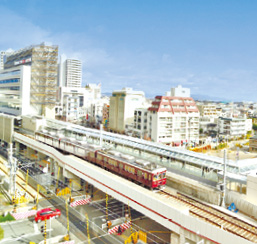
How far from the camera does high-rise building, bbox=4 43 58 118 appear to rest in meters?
43.0

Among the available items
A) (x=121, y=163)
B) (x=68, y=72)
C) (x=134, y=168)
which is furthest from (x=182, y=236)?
(x=68, y=72)

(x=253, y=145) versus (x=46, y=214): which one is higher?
(x=253, y=145)

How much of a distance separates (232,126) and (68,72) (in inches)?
3454

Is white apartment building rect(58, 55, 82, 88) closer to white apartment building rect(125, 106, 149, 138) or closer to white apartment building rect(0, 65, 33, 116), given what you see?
white apartment building rect(0, 65, 33, 116)

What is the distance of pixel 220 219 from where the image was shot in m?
12.6

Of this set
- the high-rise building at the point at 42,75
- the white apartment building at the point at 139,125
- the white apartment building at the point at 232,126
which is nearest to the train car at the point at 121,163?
the high-rise building at the point at 42,75

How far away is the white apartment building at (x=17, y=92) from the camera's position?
42.0m

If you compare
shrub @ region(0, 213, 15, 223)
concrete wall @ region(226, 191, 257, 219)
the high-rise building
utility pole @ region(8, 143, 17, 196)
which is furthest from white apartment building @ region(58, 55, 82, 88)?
concrete wall @ region(226, 191, 257, 219)

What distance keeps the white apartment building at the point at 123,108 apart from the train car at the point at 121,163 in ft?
96.7

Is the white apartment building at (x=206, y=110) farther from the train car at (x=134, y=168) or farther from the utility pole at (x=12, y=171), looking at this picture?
the utility pole at (x=12, y=171)

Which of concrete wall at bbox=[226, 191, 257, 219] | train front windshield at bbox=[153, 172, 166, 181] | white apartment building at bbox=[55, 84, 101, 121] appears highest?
white apartment building at bbox=[55, 84, 101, 121]

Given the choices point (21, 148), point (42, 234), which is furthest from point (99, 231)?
point (21, 148)

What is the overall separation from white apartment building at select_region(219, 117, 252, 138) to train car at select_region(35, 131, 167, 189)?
1676 inches

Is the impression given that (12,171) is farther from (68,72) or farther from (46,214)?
(68,72)
